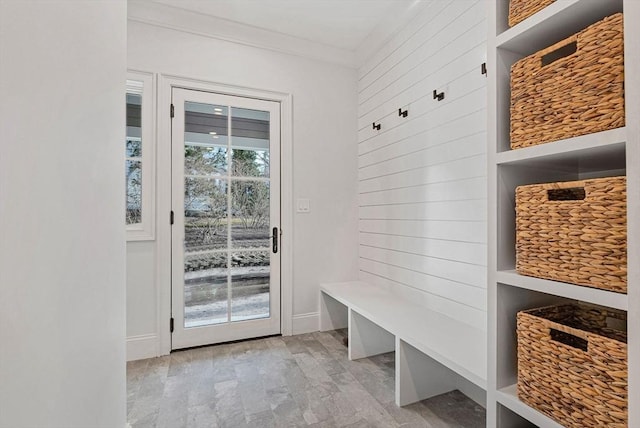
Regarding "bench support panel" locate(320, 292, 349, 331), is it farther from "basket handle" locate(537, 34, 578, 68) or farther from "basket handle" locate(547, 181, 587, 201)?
"basket handle" locate(537, 34, 578, 68)

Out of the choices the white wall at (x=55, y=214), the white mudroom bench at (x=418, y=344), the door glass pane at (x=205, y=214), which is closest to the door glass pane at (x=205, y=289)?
the door glass pane at (x=205, y=214)


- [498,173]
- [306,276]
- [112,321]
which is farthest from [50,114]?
[306,276]

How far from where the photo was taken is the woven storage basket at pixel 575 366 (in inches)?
29.7

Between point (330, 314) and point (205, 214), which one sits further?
point (330, 314)

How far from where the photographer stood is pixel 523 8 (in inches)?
39.5

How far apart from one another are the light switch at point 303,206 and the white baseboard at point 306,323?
0.99 meters

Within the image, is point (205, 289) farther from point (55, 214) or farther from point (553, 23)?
point (553, 23)

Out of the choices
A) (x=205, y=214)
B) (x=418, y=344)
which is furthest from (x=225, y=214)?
(x=418, y=344)

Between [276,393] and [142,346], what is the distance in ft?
4.07

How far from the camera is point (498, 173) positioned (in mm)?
1073

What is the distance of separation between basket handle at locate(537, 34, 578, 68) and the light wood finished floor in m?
1.72

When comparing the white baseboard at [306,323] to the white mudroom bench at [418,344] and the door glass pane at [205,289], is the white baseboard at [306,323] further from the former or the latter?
the door glass pane at [205,289]

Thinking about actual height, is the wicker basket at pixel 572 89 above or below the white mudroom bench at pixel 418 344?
above

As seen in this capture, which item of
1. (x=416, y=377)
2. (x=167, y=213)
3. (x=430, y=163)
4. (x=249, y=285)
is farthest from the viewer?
(x=249, y=285)
